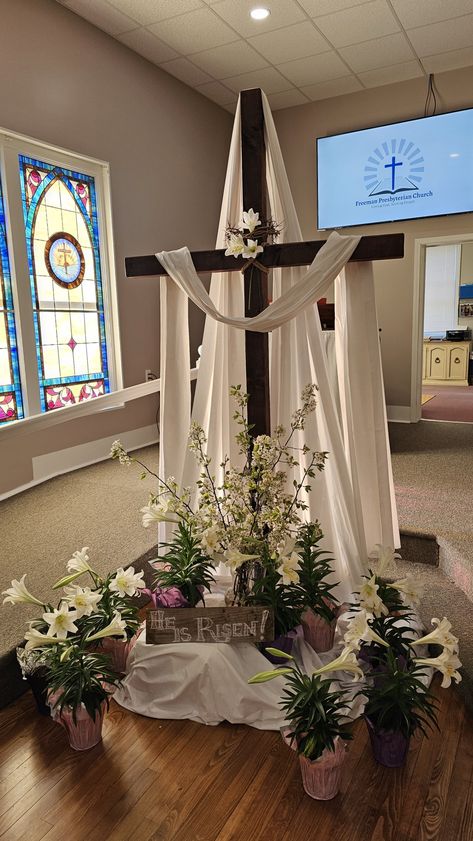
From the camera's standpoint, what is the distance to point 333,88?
516 cm

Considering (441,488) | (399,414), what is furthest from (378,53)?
(441,488)

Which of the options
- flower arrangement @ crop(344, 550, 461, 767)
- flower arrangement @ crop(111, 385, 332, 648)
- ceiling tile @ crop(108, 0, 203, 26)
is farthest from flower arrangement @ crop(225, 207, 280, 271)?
ceiling tile @ crop(108, 0, 203, 26)

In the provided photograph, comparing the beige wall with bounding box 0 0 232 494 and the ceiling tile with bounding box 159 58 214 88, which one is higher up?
the ceiling tile with bounding box 159 58 214 88

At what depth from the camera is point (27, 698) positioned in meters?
1.97

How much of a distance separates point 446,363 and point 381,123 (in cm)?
478

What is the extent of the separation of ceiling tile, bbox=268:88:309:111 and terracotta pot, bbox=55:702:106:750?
5217 millimetres

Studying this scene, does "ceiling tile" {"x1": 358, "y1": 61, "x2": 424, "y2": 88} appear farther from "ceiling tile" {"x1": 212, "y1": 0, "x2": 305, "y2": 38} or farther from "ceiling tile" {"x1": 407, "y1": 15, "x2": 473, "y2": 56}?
"ceiling tile" {"x1": 212, "y1": 0, "x2": 305, "y2": 38}

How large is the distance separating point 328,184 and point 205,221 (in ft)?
4.02

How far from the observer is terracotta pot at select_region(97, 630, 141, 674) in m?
2.00

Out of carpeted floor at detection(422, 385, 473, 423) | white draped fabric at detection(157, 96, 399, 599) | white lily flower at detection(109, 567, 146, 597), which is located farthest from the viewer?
carpeted floor at detection(422, 385, 473, 423)

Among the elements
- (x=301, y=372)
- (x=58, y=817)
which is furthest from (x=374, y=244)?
(x=58, y=817)

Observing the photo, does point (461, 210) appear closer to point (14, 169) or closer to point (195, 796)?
point (14, 169)

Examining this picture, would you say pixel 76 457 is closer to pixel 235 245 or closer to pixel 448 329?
pixel 235 245

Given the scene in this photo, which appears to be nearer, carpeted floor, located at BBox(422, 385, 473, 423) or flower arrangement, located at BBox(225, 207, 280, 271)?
flower arrangement, located at BBox(225, 207, 280, 271)
